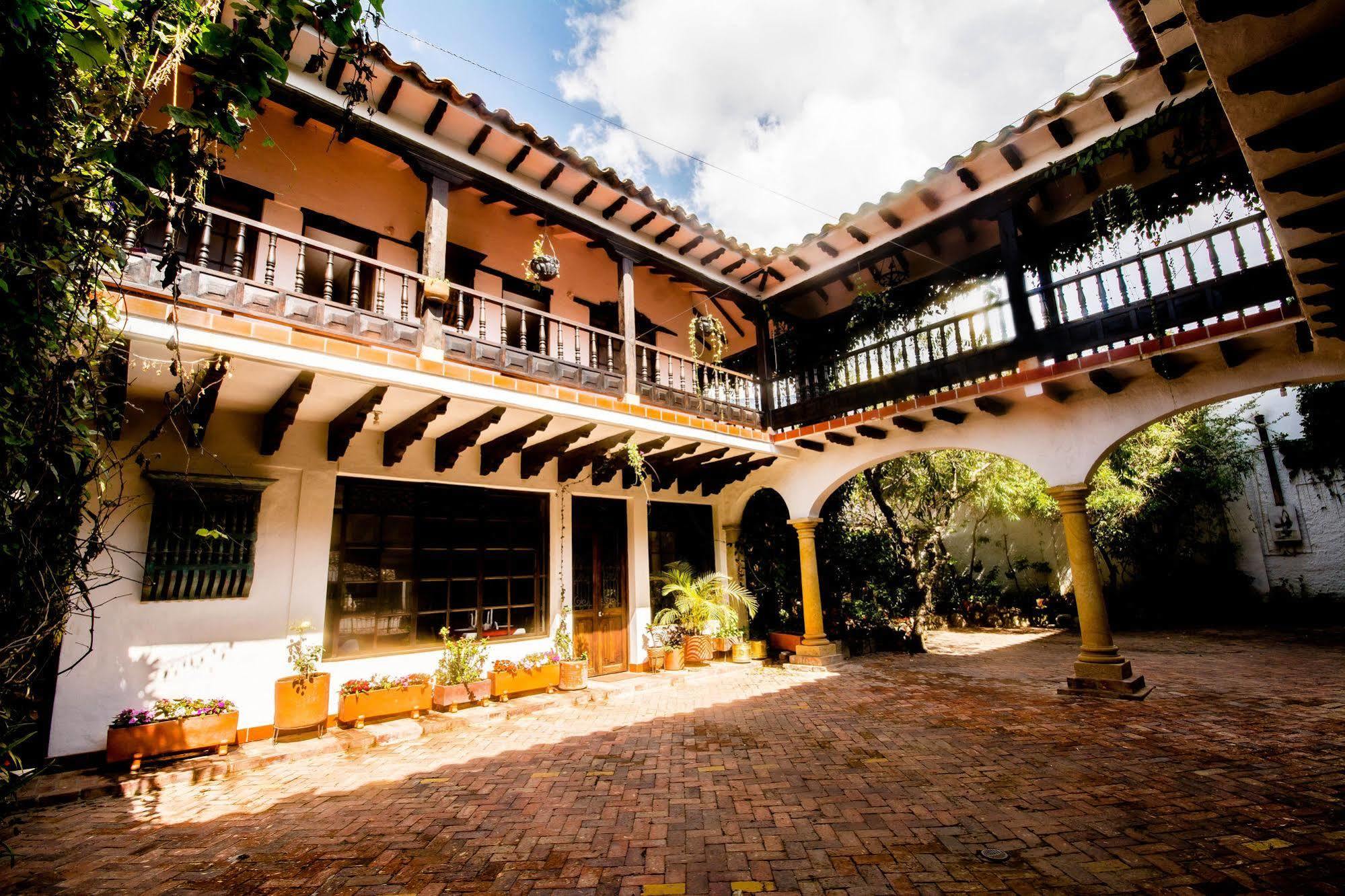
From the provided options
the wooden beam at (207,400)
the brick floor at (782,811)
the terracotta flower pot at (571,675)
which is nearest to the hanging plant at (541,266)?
the wooden beam at (207,400)

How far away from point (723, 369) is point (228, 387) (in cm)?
611

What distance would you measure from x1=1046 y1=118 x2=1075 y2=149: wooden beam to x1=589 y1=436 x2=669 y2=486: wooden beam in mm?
5774

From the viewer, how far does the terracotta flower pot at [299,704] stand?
5668 millimetres

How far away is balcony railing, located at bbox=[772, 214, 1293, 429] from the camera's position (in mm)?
5828

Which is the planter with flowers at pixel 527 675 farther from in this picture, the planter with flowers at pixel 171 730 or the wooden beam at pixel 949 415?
the wooden beam at pixel 949 415

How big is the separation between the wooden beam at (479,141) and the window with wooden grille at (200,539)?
169 inches

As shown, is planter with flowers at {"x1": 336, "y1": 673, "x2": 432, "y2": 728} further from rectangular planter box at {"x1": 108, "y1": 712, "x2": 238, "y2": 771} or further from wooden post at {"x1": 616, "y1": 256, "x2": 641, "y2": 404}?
wooden post at {"x1": 616, "y1": 256, "x2": 641, "y2": 404}

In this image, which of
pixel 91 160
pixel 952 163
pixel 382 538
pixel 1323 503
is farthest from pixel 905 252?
pixel 1323 503

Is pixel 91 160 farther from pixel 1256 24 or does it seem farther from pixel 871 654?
pixel 871 654

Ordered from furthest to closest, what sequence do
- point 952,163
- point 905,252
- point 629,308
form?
point 905,252 < point 629,308 < point 952,163

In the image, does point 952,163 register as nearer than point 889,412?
Yes

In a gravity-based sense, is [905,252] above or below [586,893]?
above

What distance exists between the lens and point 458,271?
8.09 meters

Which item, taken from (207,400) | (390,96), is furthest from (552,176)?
(207,400)
